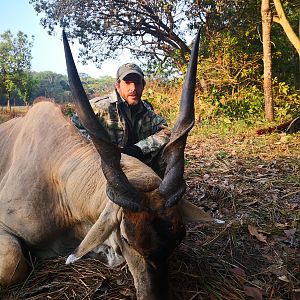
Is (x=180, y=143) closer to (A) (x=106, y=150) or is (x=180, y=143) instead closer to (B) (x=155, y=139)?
(A) (x=106, y=150)

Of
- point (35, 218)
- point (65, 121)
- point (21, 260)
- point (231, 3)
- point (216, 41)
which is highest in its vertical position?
point (231, 3)

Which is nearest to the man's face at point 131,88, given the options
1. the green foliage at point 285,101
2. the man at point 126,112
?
the man at point 126,112

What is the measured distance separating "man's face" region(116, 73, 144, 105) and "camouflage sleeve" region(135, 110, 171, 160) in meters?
0.33

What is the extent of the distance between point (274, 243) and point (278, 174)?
2749 millimetres

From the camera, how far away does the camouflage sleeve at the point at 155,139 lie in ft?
15.3

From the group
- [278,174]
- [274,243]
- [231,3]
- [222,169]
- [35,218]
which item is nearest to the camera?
[35,218]

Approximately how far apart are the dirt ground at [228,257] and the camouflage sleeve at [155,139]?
97 cm

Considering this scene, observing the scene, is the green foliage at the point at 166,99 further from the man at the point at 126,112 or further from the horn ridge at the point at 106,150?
the horn ridge at the point at 106,150

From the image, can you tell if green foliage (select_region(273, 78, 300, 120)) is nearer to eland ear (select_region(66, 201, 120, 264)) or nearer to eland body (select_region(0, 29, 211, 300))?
eland body (select_region(0, 29, 211, 300))

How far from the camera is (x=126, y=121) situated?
16.8ft

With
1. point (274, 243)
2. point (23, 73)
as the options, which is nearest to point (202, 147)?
point (274, 243)

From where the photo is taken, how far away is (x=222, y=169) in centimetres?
705

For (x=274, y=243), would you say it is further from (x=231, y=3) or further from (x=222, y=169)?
(x=231, y=3)

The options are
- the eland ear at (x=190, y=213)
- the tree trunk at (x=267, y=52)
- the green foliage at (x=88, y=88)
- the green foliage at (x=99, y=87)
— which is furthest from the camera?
the tree trunk at (x=267, y=52)
